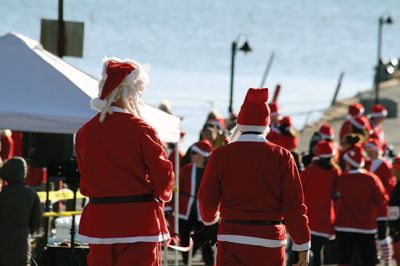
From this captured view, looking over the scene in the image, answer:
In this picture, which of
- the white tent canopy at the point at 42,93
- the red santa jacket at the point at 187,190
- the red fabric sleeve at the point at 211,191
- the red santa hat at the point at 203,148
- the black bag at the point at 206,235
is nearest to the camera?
the red fabric sleeve at the point at 211,191

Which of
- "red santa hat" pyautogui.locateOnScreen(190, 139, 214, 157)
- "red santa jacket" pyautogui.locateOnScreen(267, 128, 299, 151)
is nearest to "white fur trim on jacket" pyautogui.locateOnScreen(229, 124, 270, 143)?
"red santa hat" pyautogui.locateOnScreen(190, 139, 214, 157)

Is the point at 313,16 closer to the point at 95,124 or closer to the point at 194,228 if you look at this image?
the point at 194,228

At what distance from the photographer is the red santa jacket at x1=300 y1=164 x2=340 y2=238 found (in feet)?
43.5

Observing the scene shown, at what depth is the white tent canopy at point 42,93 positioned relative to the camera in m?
10.2

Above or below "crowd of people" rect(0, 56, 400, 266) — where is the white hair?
above

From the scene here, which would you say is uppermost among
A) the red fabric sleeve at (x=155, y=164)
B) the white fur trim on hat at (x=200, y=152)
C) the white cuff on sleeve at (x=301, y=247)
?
the red fabric sleeve at (x=155, y=164)

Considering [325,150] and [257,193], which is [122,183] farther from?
[325,150]

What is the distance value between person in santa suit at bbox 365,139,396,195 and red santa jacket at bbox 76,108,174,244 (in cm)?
727

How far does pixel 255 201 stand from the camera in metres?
7.90

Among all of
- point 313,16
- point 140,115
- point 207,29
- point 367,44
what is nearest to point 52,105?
point 140,115

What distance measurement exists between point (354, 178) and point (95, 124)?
18.4 feet

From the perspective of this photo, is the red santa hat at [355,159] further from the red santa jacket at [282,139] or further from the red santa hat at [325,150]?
the red santa jacket at [282,139]

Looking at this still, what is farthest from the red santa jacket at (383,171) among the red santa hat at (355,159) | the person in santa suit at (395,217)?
the red santa hat at (355,159)

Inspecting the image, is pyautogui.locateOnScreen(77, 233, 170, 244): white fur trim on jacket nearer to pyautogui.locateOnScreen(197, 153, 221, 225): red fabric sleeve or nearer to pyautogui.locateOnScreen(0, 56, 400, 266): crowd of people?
pyautogui.locateOnScreen(0, 56, 400, 266): crowd of people
